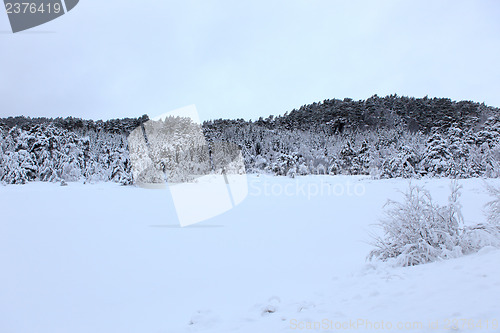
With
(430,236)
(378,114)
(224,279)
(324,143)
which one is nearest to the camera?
(430,236)

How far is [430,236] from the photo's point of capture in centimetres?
434

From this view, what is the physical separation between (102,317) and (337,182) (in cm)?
1511

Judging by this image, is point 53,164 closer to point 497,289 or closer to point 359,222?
point 359,222

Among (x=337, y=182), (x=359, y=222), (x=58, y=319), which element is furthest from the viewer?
(x=337, y=182)

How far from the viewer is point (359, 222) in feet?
26.4

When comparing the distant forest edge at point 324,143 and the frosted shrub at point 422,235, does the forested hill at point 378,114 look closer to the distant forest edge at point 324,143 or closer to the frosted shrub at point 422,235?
the distant forest edge at point 324,143

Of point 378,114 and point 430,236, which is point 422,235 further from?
point 378,114

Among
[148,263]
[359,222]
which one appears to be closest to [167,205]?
[148,263]

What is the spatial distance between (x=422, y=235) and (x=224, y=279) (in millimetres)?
3231

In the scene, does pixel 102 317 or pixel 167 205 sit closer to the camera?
pixel 102 317

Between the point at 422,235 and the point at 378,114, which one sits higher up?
the point at 378,114

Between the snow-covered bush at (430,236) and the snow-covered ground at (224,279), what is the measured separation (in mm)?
370

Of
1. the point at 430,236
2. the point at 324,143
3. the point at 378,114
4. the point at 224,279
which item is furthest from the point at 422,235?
the point at 378,114

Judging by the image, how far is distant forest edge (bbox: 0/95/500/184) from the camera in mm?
15844
